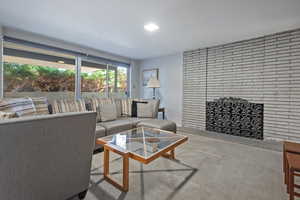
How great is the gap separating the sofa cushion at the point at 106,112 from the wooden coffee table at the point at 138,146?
103 cm

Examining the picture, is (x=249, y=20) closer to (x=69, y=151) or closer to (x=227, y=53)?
(x=227, y=53)

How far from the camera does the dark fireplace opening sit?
320 centimetres

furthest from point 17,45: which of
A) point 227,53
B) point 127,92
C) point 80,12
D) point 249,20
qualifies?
point 227,53

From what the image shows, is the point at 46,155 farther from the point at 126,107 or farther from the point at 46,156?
the point at 126,107

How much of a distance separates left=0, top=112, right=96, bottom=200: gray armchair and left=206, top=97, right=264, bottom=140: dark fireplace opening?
3.27 meters

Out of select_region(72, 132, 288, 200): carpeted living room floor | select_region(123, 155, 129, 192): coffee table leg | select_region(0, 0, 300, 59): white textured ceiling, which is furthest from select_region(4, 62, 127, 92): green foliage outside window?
select_region(123, 155, 129, 192): coffee table leg

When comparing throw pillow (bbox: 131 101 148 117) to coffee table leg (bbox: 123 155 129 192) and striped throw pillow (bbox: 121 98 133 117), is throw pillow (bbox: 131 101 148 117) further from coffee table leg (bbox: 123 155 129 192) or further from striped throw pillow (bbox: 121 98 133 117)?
coffee table leg (bbox: 123 155 129 192)

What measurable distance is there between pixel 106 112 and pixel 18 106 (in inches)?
56.6

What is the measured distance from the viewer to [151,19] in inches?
92.7

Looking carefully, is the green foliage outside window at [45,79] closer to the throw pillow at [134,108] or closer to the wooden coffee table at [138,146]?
the throw pillow at [134,108]

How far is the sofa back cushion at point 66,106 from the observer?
2735mm

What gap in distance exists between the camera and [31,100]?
7.84ft

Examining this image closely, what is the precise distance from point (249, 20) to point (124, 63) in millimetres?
3572

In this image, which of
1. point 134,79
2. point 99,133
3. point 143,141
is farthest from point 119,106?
point 143,141
